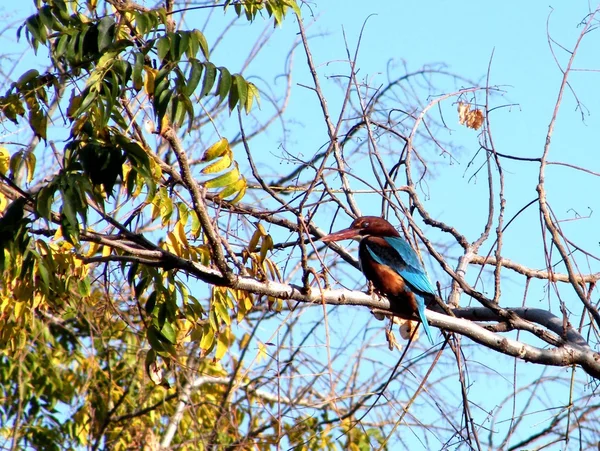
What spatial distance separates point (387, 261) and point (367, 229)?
208 mm

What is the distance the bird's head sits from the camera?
13.9ft

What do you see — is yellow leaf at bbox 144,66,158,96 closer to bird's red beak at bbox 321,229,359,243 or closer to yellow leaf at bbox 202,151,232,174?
yellow leaf at bbox 202,151,232,174

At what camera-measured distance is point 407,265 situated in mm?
4227

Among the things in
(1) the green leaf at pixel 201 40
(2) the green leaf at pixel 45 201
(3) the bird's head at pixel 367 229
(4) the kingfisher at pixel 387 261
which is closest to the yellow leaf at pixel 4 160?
(2) the green leaf at pixel 45 201

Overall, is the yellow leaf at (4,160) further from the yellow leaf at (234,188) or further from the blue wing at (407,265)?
the blue wing at (407,265)

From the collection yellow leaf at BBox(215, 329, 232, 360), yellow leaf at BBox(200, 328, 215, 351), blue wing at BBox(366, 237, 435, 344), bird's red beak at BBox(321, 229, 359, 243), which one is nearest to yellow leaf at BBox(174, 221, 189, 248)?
yellow leaf at BBox(200, 328, 215, 351)

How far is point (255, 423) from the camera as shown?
17.6ft

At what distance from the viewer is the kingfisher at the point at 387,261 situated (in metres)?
4.03

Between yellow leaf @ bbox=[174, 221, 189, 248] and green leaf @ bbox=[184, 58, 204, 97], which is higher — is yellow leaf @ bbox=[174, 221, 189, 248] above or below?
below

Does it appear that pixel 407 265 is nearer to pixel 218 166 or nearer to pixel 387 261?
pixel 387 261

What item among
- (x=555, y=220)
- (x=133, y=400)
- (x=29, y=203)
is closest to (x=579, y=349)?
(x=555, y=220)

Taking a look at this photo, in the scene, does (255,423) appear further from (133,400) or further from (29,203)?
(29,203)

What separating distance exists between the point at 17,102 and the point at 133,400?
3.44 m

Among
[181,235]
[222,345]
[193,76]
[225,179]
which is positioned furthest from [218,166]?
[222,345]
